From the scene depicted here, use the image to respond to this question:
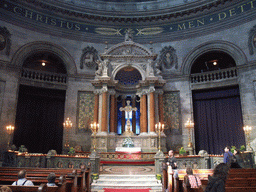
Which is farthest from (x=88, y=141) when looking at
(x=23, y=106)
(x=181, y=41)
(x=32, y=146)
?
(x=181, y=41)

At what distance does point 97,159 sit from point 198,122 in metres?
11.9

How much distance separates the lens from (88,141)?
731 inches

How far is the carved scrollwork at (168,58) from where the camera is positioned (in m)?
20.0

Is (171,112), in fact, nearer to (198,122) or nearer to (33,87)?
(198,122)

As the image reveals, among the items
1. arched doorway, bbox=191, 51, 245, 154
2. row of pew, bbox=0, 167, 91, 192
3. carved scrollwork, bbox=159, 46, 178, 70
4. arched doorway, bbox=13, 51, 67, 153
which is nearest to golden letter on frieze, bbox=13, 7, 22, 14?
arched doorway, bbox=13, 51, 67, 153

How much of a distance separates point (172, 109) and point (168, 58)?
4.58 meters

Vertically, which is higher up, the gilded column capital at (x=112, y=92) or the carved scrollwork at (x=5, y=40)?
the carved scrollwork at (x=5, y=40)

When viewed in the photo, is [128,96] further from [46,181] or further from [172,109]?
[46,181]

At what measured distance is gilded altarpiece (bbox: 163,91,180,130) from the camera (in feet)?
61.7

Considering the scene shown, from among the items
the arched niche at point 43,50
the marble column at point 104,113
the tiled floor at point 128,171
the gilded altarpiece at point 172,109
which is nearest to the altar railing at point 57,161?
the tiled floor at point 128,171

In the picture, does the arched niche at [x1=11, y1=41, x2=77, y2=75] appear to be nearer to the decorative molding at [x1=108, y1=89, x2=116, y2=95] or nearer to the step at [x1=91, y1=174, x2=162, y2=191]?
the decorative molding at [x1=108, y1=89, x2=116, y2=95]

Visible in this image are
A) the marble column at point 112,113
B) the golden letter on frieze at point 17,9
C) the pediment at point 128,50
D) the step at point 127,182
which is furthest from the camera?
the pediment at point 128,50

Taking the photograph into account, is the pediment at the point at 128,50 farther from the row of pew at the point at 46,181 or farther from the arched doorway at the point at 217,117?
the row of pew at the point at 46,181

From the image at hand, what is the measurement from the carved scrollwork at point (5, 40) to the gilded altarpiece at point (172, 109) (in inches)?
511
